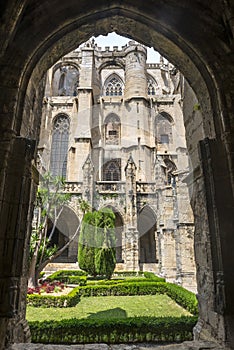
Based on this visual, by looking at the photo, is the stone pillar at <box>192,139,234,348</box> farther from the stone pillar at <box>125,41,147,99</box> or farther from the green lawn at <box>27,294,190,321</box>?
the stone pillar at <box>125,41,147,99</box>

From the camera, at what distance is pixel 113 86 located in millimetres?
27281

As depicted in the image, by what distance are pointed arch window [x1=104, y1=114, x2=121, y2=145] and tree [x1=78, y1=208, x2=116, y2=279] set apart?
1127 cm

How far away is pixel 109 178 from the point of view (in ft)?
70.0

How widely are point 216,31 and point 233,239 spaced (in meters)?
2.44

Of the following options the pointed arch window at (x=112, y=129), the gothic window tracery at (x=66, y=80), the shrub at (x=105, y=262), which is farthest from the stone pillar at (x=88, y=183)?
the gothic window tracery at (x=66, y=80)

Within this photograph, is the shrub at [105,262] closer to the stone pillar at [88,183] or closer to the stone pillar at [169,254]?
the stone pillar at [169,254]

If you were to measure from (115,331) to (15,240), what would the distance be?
303cm

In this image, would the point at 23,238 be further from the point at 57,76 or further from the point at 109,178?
the point at 57,76

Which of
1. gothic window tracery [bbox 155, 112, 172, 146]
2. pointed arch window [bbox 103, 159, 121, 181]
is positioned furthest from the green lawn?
gothic window tracery [bbox 155, 112, 172, 146]

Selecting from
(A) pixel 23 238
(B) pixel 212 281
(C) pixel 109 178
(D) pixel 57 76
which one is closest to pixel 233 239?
(B) pixel 212 281

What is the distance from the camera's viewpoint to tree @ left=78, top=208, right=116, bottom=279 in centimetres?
1111

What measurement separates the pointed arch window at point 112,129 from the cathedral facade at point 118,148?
0.09 metres

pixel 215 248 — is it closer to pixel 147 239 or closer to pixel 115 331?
pixel 115 331

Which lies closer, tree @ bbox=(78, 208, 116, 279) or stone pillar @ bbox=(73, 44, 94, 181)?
tree @ bbox=(78, 208, 116, 279)
